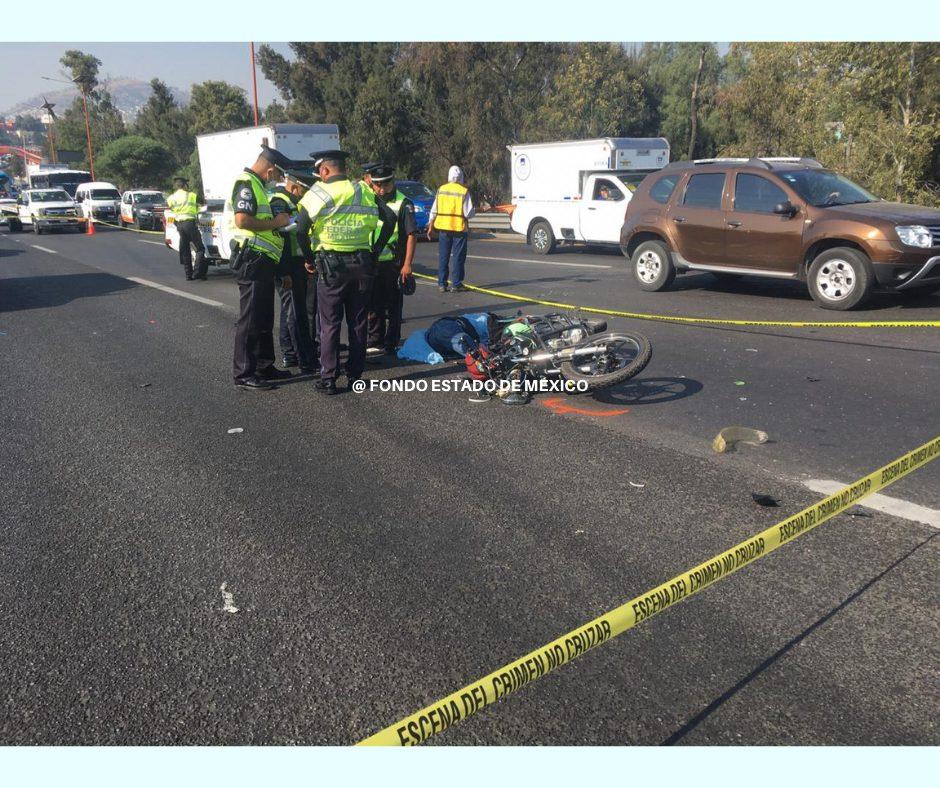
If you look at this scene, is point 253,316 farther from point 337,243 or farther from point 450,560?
point 450,560

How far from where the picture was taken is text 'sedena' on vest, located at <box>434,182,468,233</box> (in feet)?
38.5

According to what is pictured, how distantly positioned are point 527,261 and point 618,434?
1188 cm

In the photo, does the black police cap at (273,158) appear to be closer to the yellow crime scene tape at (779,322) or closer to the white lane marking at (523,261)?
the yellow crime scene tape at (779,322)

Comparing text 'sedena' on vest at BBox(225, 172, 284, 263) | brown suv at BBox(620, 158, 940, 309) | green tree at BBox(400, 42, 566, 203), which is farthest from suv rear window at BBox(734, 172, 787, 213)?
green tree at BBox(400, 42, 566, 203)

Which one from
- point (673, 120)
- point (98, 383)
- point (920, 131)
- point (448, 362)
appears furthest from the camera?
point (673, 120)

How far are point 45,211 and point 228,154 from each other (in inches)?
442

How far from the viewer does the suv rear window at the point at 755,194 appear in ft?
34.5

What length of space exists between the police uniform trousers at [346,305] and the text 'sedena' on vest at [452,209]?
517cm

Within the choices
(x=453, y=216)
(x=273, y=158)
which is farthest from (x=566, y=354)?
(x=453, y=216)

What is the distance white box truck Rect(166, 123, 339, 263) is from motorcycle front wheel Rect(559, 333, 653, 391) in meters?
8.97

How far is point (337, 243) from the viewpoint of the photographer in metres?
6.52

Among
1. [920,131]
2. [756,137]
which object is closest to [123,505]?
[920,131]

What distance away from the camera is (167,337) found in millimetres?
9570

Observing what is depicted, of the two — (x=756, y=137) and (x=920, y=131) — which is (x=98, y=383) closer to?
(x=920, y=131)
